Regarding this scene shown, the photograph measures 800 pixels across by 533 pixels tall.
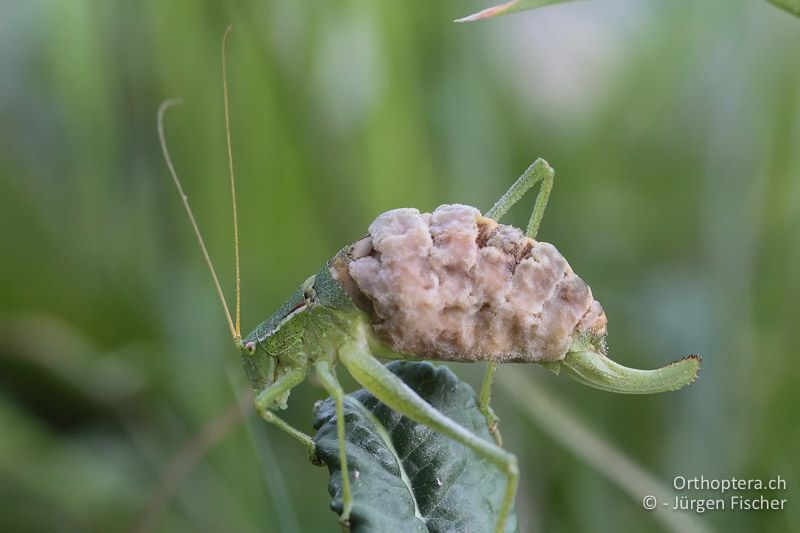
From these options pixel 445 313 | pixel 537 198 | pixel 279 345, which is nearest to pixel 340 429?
pixel 445 313

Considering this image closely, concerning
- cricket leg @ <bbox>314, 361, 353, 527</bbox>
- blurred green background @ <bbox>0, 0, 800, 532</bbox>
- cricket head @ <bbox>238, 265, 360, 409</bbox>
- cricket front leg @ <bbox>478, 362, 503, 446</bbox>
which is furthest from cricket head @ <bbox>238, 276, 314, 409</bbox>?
blurred green background @ <bbox>0, 0, 800, 532</bbox>

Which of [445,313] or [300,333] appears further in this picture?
[300,333]

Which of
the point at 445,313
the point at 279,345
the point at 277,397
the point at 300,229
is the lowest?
the point at 300,229

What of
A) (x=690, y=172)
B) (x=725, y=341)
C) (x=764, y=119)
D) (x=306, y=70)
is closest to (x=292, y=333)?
(x=306, y=70)

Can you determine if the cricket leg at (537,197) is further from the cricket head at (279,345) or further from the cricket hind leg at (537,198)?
the cricket head at (279,345)

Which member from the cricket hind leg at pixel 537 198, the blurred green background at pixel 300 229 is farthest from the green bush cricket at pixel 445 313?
the blurred green background at pixel 300 229

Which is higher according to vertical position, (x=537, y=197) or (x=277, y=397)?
(x=537, y=197)

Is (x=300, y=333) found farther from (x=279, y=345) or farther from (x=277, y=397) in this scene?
(x=277, y=397)
